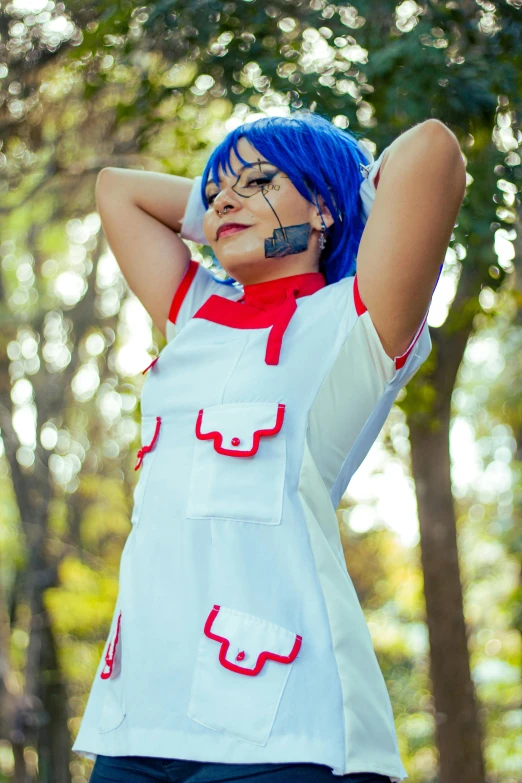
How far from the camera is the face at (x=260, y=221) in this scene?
1674mm

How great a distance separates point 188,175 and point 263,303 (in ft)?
7.34

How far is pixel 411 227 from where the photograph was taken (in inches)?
54.8

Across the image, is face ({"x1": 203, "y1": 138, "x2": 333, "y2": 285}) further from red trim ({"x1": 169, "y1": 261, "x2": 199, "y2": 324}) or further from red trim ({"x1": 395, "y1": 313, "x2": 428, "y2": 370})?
red trim ({"x1": 395, "y1": 313, "x2": 428, "y2": 370})

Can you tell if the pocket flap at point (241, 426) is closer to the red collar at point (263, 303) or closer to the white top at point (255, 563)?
the white top at point (255, 563)

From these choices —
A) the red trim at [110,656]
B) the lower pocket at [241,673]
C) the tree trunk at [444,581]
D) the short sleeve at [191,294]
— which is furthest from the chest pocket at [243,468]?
the tree trunk at [444,581]

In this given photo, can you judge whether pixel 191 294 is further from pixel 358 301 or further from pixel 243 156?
pixel 358 301

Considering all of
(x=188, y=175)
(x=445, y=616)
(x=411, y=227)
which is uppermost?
(x=411, y=227)

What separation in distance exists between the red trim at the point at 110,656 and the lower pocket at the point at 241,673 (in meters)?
0.21

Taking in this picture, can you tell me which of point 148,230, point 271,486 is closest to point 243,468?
point 271,486

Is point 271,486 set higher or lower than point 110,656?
higher

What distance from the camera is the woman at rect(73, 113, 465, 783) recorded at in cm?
129

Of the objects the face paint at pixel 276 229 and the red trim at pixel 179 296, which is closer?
the face paint at pixel 276 229

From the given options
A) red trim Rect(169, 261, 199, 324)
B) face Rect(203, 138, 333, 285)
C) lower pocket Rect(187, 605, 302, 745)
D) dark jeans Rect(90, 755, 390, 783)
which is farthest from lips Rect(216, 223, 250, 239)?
dark jeans Rect(90, 755, 390, 783)

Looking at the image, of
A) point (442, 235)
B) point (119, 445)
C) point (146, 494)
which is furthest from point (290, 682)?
point (119, 445)
